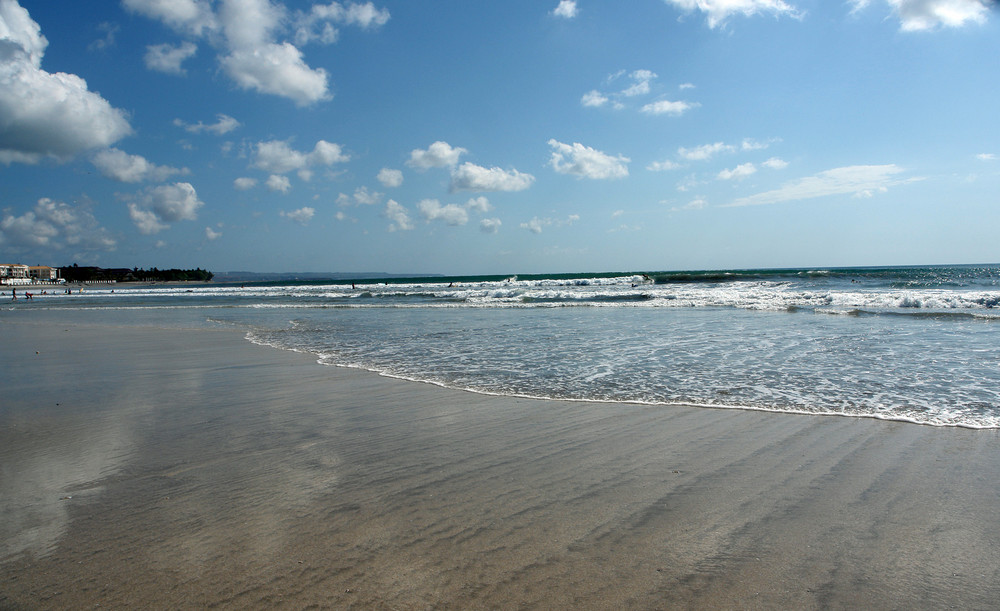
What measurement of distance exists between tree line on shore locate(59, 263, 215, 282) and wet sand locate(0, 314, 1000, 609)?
161356 mm

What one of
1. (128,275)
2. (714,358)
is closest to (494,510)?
(714,358)

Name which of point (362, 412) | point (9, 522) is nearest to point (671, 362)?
point (362, 412)

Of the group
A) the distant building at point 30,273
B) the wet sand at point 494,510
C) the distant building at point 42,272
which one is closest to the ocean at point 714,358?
the wet sand at point 494,510

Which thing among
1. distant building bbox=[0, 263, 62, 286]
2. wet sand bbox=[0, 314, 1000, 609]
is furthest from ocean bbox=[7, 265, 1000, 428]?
distant building bbox=[0, 263, 62, 286]

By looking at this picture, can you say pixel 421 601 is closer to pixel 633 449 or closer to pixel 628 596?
pixel 628 596

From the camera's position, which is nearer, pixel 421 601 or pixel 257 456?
pixel 421 601

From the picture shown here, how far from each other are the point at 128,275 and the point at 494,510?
175318 mm

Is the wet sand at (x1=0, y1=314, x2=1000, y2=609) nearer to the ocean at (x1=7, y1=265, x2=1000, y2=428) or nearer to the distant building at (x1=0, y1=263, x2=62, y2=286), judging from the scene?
the ocean at (x1=7, y1=265, x2=1000, y2=428)

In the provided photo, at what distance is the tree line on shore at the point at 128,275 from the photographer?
137875mm

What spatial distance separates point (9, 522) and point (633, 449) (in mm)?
4205

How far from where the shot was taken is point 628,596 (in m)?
2.27

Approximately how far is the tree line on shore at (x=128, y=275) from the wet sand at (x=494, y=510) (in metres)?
161

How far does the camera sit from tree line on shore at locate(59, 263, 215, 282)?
137875 millimetres

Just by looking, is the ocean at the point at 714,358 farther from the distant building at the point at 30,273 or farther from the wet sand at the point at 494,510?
the distant building at the point at 30,273
